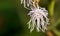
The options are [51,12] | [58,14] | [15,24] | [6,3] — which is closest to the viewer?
[51,12]

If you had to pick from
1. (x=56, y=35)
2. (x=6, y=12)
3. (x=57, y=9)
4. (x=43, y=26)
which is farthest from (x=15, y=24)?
(x=43, y=26)

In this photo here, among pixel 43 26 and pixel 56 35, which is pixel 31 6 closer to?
pixel 43 26

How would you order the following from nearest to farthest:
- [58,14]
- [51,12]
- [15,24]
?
1. [51,12]
2. [58,14]
3. [15,24]

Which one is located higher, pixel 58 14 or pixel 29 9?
pixel 29 9

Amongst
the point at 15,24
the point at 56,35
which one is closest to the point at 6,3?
the point at 15,24

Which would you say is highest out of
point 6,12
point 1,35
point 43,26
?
point 43,26

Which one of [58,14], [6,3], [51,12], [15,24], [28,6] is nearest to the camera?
[28,6]

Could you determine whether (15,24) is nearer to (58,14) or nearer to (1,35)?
(1,35)

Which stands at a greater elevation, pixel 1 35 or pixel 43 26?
pixel 43 26

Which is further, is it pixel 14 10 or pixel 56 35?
pixel 14 10
